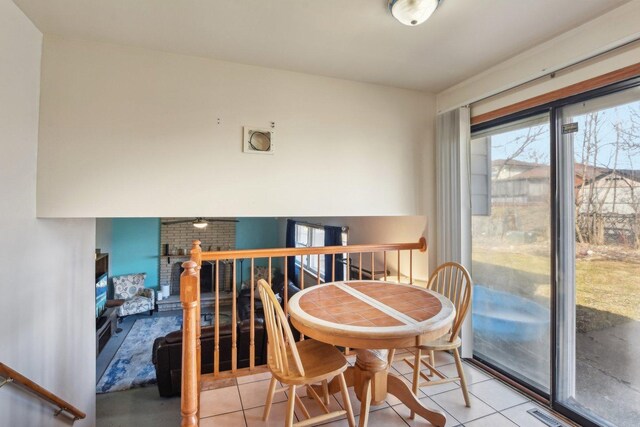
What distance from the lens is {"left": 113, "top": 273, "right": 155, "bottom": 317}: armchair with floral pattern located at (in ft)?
21.8

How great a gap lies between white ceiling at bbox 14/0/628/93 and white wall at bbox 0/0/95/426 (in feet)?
1.08

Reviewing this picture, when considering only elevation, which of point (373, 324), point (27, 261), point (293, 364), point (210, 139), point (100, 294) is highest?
point (210, 139)

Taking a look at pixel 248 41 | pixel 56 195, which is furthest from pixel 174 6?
pixel 56 195

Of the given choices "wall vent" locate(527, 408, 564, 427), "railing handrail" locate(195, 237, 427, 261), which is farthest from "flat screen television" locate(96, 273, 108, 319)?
"wall vent" locate(527, 408, 564, 427)

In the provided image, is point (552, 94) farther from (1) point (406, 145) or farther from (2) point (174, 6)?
(2) point (174, 6)

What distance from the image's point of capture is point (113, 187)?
217 cm

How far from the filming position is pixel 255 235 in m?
8.64

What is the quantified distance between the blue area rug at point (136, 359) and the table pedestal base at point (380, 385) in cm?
386

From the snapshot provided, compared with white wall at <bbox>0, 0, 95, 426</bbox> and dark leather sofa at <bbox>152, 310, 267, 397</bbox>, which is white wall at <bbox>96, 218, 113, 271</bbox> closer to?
dark leather sofa at <bbox>152, 310, 267, 397</bbox>

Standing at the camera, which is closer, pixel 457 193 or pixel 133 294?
pixel 457 193

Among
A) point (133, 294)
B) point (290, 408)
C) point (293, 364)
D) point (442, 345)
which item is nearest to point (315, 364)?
point (293, 364)

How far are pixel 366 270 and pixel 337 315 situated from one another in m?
2.91

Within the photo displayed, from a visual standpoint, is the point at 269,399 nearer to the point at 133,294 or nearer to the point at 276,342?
the point at 276,342

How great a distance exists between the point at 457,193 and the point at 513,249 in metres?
0.63
